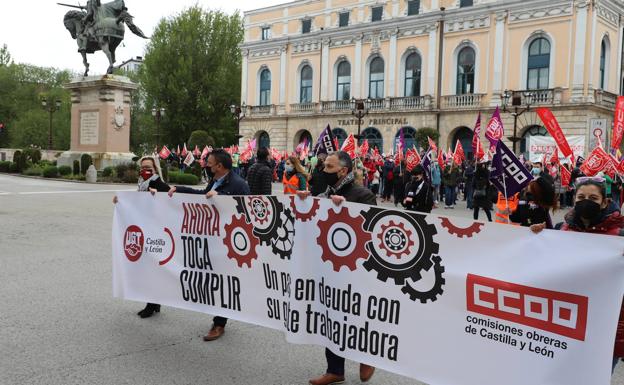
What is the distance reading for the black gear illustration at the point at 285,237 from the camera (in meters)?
4.98

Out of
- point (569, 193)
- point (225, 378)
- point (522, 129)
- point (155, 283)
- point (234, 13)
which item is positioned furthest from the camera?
point (234, 13)

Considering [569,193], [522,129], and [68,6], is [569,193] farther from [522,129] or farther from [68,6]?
[68,6]

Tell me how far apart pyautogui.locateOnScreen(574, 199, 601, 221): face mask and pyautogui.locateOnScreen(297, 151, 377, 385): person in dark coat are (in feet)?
5.01

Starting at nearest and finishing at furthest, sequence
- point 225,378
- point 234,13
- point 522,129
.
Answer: point 225,378, point 522,129, point 234,13

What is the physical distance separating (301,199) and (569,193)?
80.4 feet

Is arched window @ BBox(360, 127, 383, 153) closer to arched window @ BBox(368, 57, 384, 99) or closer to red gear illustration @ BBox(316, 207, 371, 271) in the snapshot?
arched window @ BBox(368, 57, 384, 99)

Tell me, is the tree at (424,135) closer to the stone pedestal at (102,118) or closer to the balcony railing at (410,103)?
the balcony railing at (410,103)

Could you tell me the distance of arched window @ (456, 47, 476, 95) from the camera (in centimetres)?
4156

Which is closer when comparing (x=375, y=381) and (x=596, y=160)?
(x=375, y=381)

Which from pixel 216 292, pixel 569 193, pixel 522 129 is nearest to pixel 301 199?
pixel 216 292

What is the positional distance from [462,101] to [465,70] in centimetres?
238

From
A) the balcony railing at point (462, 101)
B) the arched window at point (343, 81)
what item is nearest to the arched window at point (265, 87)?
the arched window at point (343, 81)

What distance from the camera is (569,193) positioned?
86.9 ft

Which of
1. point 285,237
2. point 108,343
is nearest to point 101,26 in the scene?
point 108,343
